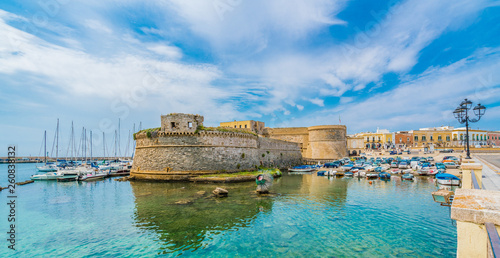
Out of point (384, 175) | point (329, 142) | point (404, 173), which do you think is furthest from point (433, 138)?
point (384, 175)

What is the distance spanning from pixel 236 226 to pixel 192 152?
1709 centimetres

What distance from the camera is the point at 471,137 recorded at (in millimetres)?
64938

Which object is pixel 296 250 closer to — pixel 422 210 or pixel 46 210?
pixel 422 210

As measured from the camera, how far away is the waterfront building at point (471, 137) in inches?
2466

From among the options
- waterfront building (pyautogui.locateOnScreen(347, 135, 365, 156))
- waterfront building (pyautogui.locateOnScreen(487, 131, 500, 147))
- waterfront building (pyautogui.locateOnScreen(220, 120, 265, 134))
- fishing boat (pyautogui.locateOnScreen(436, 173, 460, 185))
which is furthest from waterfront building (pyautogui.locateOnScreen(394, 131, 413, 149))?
fishing boat (pyautogui.locateOnScreen(436, 173, 460, 185))

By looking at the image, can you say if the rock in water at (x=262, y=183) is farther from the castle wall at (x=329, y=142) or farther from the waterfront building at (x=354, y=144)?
the waterfront building at (x=354, y=144)

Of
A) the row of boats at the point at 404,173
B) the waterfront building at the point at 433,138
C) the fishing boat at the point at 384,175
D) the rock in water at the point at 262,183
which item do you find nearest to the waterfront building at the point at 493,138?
the waterfront building at the point at 433,138

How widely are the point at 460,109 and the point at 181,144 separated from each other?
86.6 ft

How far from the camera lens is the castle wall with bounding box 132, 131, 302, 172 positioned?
89.5 ft

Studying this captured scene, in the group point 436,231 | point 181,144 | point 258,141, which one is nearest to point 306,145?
point 258,141

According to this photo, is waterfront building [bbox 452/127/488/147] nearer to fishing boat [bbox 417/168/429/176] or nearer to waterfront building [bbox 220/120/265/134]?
fishing boat [bbox 417/168/429/176]

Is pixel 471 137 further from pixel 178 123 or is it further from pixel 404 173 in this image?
pixel 178 123

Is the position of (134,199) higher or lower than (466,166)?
lower

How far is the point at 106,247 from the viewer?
9.29 m
